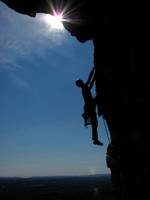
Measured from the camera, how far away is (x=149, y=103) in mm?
13492

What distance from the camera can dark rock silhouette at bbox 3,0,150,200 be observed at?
1374cm

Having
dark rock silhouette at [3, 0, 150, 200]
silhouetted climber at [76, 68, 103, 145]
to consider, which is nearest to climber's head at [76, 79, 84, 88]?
silhouetted climber at [76, 68, 103, 145]

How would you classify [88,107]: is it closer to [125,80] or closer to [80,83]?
[80,83]

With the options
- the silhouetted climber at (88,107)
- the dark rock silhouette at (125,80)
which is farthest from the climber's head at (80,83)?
the dark rock silhouette at (125,80)

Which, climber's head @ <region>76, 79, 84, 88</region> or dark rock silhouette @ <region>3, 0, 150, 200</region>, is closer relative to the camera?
dark rock silhouette @ <region>3, 0, 150, 200</region>

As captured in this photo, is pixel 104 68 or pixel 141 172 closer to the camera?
pixel 141 172

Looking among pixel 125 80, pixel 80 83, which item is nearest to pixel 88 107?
pixel 80 83

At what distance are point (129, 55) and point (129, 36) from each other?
901 millimetres

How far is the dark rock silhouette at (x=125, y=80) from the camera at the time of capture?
13742 mm

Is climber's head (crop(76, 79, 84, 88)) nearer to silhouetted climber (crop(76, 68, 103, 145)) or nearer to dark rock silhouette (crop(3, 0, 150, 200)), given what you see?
silhouetted climber (crop(76, 68, 103, 145))

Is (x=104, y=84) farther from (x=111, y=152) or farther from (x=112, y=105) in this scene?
(x=111, y=152)

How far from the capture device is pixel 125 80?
14.4m

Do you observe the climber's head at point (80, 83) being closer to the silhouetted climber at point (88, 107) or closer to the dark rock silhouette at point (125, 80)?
the silhouetted climber at point (88, 107)

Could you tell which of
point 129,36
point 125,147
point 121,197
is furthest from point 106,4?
point 121,197
